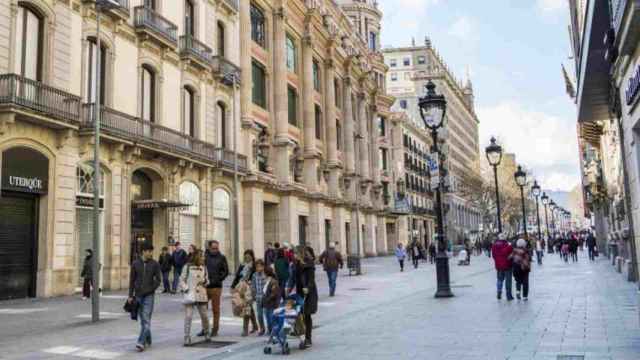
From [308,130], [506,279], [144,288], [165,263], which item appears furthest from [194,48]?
[144,288]

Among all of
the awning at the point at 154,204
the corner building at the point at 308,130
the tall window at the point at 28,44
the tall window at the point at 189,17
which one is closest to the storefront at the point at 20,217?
the tall window at the point at 28,44

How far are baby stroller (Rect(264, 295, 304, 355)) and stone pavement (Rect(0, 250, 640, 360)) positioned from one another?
0.23 meters

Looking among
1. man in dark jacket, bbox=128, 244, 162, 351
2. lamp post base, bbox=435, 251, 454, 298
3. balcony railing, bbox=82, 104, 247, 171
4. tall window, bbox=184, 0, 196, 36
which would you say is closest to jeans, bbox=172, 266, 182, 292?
balcony railing, bbox=82, 104, 247, 171

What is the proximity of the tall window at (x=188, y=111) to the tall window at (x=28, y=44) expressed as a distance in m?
9.40

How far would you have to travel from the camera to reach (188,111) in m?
30.5

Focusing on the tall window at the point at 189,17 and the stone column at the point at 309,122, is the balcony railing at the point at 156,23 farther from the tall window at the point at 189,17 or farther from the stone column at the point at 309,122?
the stone column at the point at 309,122

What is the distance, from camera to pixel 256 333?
12180mm

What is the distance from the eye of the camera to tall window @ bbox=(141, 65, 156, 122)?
26764 mm

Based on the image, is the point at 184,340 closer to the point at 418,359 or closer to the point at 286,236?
the point at 418,359

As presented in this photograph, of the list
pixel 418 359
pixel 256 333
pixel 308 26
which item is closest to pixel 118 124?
pixel 256 333

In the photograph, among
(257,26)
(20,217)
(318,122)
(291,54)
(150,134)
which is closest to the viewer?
(20,217)

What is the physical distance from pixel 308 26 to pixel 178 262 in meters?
30.9

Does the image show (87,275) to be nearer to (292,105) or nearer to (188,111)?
(188,111)

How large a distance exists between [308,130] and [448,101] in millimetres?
70909
